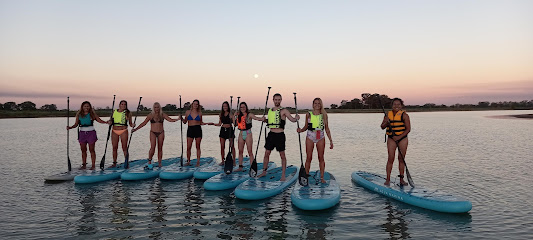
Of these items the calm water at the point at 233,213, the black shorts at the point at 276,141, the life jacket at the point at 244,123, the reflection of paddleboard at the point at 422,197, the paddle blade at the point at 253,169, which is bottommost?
the calm water at the point at 233,213

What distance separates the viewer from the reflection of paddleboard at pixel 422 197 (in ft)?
25.3

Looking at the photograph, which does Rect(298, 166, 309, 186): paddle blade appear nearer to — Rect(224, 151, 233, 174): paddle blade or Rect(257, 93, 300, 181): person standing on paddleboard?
Rect(257, 93, 300, 181): person standing on paddleboard

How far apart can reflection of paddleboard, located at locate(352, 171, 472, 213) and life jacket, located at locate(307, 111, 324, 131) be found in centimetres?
241

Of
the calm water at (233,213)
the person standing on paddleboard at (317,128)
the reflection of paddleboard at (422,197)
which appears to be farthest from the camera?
the person standing on paddleboard at (317,128)

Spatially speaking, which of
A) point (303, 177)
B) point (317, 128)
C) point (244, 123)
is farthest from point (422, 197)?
point (244, 123)

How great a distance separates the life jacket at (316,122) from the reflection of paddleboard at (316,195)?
5.29ft

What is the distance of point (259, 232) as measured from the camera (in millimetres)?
6828

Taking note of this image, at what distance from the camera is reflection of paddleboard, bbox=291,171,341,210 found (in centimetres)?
786

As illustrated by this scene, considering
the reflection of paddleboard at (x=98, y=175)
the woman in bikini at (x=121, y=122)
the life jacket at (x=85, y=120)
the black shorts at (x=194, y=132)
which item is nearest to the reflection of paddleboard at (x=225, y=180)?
the black shorts at (x=194, y=132)

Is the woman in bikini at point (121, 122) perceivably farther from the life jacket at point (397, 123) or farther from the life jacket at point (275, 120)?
the life jacket at point (397, 123)

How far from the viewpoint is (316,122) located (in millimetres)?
9523

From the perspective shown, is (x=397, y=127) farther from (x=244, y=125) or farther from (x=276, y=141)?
(x=244, y=125)

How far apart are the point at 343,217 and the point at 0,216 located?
7.89 meters

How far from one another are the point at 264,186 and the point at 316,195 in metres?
1.75
